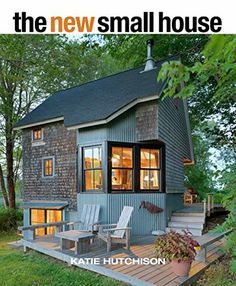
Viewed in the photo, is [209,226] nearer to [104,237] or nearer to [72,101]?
[104,237]

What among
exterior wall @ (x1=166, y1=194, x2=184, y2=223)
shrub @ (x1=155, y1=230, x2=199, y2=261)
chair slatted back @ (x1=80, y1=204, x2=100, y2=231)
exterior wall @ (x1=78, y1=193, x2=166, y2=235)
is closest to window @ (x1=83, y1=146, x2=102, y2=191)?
exterior wall @ (x1=78, y1=193, x2=166, y2=235)

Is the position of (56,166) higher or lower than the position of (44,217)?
higher

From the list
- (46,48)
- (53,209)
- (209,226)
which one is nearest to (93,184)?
(53,209)

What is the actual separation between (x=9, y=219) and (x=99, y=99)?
7.99 m

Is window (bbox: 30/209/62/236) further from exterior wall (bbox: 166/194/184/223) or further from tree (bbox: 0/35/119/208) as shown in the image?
tree (bbox: 0/35/119/208)

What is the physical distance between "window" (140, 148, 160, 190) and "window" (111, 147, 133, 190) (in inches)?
14.5

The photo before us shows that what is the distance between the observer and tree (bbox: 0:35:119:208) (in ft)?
41.7

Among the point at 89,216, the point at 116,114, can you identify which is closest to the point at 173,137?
the point at 116,114

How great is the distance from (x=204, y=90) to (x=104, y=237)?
34.5 ft

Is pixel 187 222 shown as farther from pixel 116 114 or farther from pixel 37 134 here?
pixel 37 134

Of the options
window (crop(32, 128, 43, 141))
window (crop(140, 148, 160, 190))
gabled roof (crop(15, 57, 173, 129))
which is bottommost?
window (crop(140, 148, 160, 190))

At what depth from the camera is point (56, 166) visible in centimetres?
1056

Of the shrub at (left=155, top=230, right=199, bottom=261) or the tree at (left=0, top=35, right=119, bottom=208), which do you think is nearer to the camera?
the shrub at (left=155, top=230, right=199, bottom=261)

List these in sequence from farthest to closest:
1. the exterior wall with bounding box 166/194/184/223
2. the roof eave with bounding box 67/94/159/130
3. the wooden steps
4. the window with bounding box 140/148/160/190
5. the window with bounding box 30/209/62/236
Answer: the window with bounding box 30/209/62/236 → the exterior wall with bounding box 166/194/184/223 → the window with bounding box 140/148/160/190 → the wooden steps → the roof eave with bounding box 67/94/159/130
